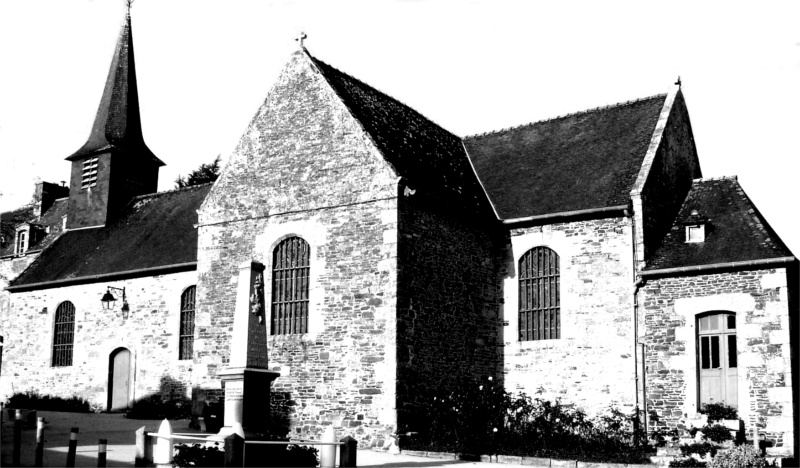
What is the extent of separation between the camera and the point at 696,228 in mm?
21594

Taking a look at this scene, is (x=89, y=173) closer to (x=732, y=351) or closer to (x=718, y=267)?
(x=718, y=267)

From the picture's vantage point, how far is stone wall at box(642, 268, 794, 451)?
19141mm

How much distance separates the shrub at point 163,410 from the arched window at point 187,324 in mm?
1397

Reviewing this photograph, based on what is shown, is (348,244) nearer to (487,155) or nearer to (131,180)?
(487,155)

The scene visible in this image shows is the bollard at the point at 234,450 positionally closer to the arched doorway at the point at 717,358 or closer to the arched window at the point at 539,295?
the arched window at the point at 539,295

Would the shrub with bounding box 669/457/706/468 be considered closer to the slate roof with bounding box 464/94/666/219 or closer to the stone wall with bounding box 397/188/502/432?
the stone wall with bounding box 397/188/502/432

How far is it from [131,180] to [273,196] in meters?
13.9

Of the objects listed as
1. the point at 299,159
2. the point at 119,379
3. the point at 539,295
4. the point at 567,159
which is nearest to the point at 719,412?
the point at 539,295

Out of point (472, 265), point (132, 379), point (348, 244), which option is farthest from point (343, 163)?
point (132, 379)

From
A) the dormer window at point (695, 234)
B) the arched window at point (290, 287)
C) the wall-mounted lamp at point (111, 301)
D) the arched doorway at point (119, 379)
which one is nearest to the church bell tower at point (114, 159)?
the wall-mounted lamp at point (111, 301)

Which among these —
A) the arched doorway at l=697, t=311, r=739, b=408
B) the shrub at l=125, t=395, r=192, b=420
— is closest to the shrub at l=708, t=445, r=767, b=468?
the arched doorway at l=697, t=311, r=739, b=408

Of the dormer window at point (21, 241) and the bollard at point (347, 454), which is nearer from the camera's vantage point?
the bollard at point (347, 454)

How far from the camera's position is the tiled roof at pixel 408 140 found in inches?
843

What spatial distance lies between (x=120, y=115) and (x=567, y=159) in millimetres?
18316
